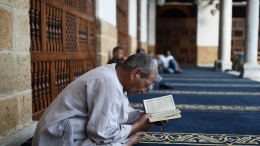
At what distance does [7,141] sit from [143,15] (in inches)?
454

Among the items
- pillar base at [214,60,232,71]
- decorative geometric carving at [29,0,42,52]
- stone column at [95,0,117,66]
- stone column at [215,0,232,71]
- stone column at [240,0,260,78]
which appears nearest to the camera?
decorative geometric carving at [29,0,42,52]

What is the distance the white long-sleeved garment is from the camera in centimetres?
168

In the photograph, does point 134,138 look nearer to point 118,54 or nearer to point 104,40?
point 118,54

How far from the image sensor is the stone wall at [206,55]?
50.7 ft

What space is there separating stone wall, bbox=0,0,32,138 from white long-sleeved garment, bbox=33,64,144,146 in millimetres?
587

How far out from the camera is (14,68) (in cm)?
239

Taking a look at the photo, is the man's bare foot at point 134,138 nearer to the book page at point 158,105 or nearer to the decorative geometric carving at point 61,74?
the book page at point 158,105

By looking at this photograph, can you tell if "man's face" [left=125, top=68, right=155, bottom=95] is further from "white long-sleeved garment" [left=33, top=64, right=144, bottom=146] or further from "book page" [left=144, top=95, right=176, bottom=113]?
"book page" [left=144, top=95, right=176, bottom=113]

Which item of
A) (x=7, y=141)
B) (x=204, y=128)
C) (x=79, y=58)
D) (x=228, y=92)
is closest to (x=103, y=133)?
(x=7, y=141)

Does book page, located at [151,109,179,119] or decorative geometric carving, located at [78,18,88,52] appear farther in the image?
decorative geometric carving, located at [78,18,88,52]

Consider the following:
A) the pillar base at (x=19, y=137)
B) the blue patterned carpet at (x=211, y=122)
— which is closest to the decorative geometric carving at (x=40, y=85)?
the pillar base at (x=19, y=137)

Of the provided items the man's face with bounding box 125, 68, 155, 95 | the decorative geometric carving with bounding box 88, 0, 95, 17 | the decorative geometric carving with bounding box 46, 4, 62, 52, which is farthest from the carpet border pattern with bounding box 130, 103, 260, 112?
the man's face with bounding box 125, 68, 155, 95

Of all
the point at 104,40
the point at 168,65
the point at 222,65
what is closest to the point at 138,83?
the point at 104,40

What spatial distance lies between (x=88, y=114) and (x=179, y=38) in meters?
14.5
